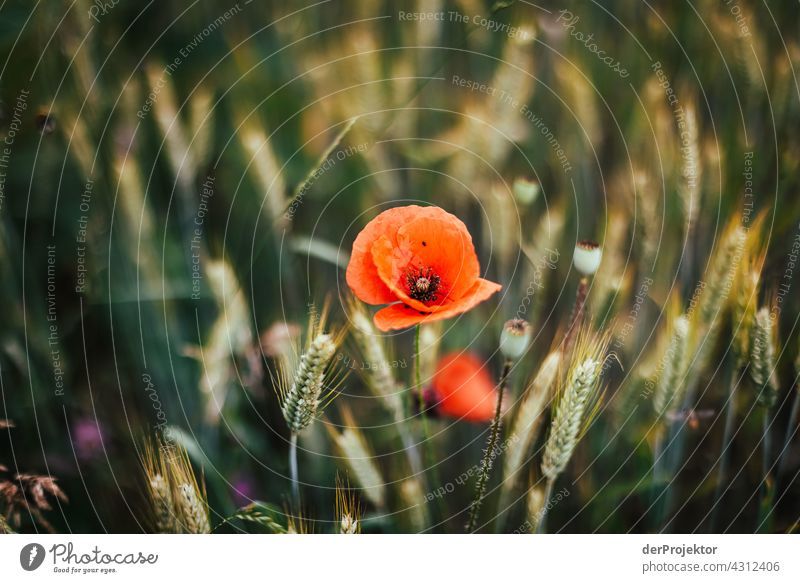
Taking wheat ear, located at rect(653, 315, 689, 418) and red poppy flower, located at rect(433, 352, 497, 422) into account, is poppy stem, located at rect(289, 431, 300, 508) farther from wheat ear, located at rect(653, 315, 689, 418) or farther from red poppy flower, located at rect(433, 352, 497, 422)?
wheat ear, located at rect(653, 315, 689, 418)

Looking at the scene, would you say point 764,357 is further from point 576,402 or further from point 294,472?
point 294,472

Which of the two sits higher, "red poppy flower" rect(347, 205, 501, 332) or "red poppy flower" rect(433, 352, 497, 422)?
"red poppy flower" rect(347, 205, 501, 332)

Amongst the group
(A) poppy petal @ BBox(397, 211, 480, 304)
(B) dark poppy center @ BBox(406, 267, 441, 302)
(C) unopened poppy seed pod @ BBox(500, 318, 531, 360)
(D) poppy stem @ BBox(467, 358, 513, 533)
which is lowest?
(D) poppy stem @ BBox(467, 358, 513, 533)

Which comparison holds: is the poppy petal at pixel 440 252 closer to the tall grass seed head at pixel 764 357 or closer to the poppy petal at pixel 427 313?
the poppy petal at pixel 427 313

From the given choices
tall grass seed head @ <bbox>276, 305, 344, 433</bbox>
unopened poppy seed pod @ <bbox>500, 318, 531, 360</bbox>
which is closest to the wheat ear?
unopened poppy seed pod @ <bbox>500, 318, 531, 360</bbox>
